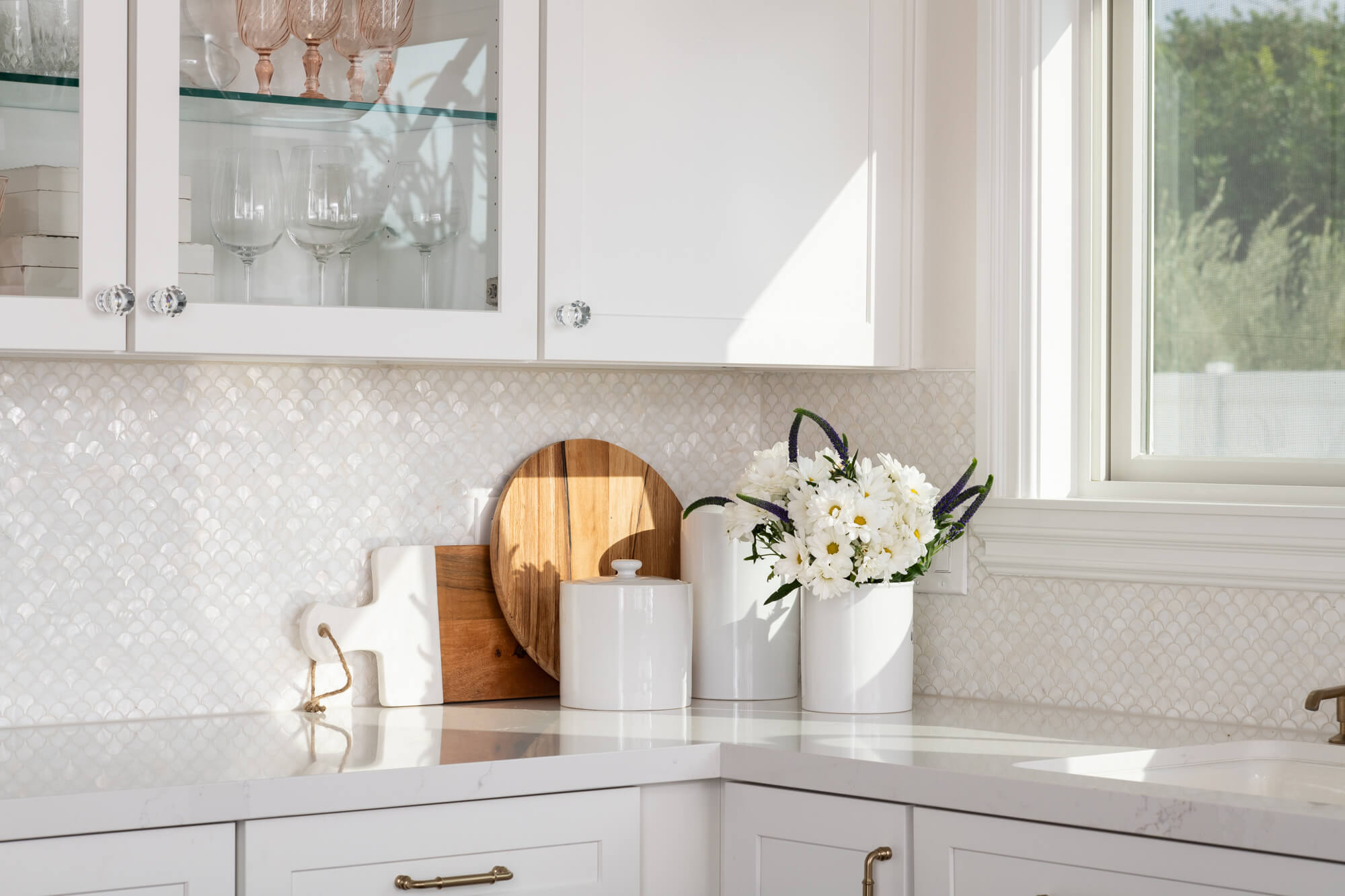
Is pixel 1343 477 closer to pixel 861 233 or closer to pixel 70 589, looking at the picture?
pixel 861 233

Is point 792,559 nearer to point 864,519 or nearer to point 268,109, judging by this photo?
point 864,519

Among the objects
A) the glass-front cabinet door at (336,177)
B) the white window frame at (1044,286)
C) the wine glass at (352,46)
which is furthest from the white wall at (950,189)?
the wine glass at (352,46)

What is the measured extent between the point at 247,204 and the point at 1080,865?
3.93ft

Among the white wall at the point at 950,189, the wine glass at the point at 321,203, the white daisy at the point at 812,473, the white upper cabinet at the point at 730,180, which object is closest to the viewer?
the wine glass at the point at 321,203

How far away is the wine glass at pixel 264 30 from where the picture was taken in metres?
1.75

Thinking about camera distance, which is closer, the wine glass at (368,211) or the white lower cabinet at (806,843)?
the white lower cabinet at (806,843)

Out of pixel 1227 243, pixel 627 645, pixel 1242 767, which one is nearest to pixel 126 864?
pixel 627 645

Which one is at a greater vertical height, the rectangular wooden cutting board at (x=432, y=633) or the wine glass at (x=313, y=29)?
the wine glass at (x=313, y=29)

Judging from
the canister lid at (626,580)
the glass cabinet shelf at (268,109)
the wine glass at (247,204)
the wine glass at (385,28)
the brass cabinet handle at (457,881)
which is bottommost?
the brass cabinet handle at (457,881)

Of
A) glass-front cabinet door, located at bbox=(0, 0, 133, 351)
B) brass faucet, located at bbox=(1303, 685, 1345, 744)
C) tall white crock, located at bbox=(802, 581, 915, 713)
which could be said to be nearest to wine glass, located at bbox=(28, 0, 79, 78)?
glass-front cabinet door, located at bbox=(0, 0, 133, 351)

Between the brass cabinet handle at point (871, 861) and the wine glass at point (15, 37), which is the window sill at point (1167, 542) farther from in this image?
the wine glass at point (15, 37)

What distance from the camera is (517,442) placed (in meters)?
2.24

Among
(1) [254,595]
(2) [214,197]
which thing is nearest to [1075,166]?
(2) [214,197]

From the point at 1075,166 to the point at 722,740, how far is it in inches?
38.9
